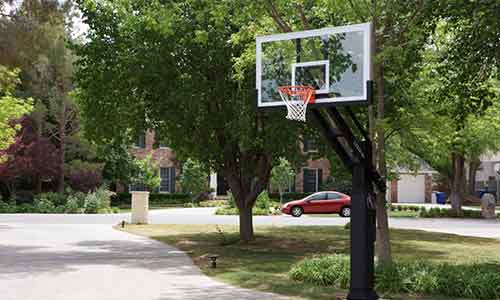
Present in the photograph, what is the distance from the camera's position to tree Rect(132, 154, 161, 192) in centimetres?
4669

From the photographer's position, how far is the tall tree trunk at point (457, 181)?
3728cm

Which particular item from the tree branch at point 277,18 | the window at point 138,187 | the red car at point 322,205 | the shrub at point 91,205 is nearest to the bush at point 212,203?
the window at point 138,187

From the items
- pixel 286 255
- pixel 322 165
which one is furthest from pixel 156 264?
pixel 322 165

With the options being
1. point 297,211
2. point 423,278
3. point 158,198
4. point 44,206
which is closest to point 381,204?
point 423,278

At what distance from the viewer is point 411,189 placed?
200 feet

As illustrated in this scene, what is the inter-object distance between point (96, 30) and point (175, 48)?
8.82 ft

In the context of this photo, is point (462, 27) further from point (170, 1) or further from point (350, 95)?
point (170, 1)

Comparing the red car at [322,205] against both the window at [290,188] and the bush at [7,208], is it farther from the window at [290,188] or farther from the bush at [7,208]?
the bush at [7,208]

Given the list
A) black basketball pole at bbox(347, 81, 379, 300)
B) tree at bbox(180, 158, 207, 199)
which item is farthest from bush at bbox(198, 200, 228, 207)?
black basketball pole at bbox(347, 81, 379, 300)

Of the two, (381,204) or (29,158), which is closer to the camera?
(381,204)

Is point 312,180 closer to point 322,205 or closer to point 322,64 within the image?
point 322,205

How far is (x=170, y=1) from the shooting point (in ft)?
57.7

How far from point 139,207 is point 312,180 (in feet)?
88.1

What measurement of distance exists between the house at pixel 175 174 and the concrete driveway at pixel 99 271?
2864 centimetres
